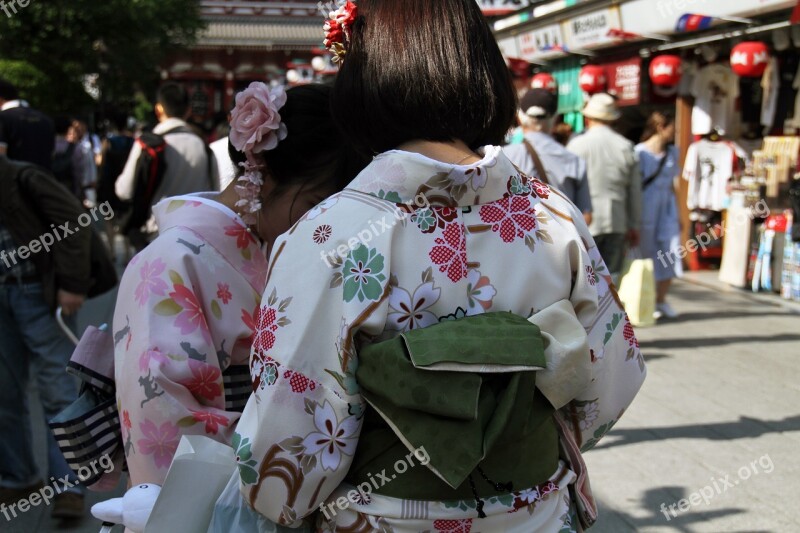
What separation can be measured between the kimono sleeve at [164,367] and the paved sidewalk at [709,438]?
2.36 meters

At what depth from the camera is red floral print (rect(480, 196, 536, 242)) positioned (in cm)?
151

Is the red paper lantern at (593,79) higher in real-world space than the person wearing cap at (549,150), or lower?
lower

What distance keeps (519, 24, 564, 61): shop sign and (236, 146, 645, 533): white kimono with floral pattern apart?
1058 cm

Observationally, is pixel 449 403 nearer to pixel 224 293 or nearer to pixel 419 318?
pixel 419 318

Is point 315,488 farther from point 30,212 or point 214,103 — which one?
point 214,103

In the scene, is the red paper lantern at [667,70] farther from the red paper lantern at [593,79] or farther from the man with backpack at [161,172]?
the man with backpack at [161,172]

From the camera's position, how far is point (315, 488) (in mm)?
1459

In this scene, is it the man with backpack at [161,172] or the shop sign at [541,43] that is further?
the shop sign at [541,43]

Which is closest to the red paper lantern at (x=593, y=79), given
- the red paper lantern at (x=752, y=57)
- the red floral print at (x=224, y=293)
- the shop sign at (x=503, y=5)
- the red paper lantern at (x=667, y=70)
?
the red paper lantern at (x=667, y=70)

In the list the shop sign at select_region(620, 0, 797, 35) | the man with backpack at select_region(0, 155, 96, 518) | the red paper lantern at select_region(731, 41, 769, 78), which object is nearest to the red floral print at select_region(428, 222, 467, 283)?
the man with backpack at select_region(0, 155, 96, 518)

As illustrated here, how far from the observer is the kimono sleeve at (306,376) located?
1.40 meters

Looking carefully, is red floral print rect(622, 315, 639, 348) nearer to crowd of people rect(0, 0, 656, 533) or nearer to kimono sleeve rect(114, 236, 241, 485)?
crowd of people rect(0, 0, 656, 533)

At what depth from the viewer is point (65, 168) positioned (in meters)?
9.97

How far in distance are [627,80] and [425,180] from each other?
934 centimetres
